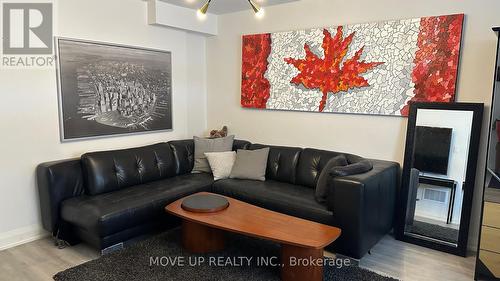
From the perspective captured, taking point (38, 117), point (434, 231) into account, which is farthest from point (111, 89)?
point (434, 231)

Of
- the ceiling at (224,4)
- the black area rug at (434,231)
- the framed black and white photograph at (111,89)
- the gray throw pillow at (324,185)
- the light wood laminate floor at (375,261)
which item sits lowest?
the light wood laminate floor at (375,261)

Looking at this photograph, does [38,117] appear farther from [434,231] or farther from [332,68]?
[434,231]

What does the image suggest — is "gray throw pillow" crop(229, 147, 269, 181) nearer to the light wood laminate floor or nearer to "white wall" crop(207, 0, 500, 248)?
"white wall" crop(207, 0, 500, 248)

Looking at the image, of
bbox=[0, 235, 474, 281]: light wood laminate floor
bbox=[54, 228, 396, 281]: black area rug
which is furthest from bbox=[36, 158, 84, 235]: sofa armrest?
bbox=[54, 228, 396, 281]: black area rug

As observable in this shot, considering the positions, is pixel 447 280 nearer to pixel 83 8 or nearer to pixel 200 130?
pixel 200 130

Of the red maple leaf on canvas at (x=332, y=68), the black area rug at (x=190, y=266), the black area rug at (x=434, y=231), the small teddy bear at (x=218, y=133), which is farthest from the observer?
the small teddy bear at (x=218, y=133)

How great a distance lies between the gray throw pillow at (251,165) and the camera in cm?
381

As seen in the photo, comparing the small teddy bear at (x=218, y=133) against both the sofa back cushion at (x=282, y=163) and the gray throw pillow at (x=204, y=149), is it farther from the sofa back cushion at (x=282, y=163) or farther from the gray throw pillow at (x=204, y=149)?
the sofa back cushion at (x=282, y=163)

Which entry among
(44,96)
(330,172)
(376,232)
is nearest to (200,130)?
(44,96)

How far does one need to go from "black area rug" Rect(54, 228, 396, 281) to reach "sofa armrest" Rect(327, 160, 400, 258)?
244mm

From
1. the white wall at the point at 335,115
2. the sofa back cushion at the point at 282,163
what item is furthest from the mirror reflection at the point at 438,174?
the sofa back cushion at the point at 282,163

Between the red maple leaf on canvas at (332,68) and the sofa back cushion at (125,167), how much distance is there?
1.81 meters

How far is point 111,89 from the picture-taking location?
3748mm

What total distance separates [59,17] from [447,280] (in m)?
4.09
